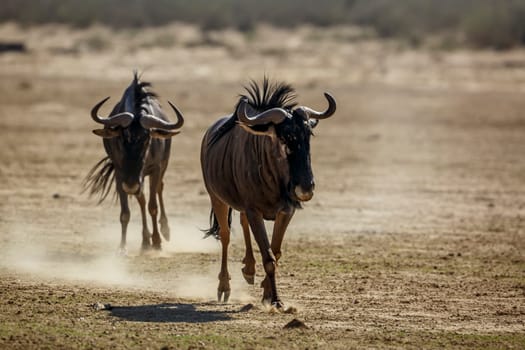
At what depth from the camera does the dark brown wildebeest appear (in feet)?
42.7

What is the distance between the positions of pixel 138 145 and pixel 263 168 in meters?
3.53

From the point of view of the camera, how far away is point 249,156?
10078mm

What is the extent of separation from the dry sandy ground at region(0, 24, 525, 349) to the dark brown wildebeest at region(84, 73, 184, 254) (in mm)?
439

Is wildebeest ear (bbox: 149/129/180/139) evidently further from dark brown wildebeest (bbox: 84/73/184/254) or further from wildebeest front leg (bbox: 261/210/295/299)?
wildebeest front leg (bbox: 261/210/295/299)

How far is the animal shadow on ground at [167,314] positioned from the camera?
30.2 feet

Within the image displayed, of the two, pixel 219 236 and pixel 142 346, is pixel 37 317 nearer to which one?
pixel 142 346

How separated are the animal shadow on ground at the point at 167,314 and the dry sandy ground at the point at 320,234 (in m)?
0.03

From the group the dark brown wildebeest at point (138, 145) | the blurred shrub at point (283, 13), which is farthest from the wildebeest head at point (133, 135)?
the blurred shrub at point (283, 13)

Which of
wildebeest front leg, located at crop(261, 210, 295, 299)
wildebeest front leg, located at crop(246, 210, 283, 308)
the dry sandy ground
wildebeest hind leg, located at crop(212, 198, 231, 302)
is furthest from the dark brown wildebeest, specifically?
wildebeest front leg, located at crop(246, 210, 283, 308)

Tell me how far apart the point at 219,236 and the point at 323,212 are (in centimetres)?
501

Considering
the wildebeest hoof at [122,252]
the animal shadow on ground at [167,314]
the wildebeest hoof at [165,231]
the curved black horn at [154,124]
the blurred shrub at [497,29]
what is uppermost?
the blurred shrub at [497,29]

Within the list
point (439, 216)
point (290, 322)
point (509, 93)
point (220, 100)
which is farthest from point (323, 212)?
point (509, 93)

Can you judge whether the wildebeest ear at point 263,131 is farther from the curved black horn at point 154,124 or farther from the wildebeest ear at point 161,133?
the wildebeest ear at point 161,133

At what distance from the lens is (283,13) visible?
73.8 meters
